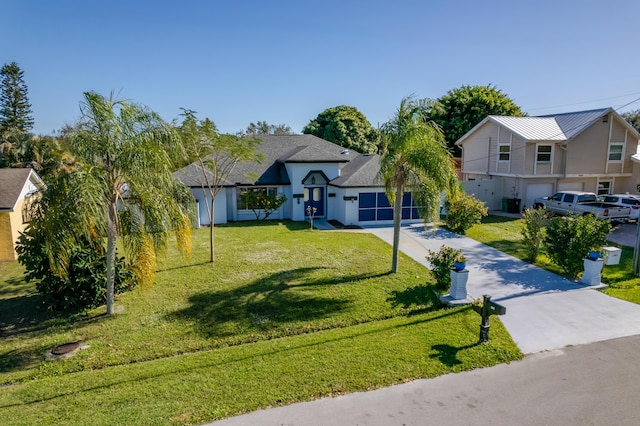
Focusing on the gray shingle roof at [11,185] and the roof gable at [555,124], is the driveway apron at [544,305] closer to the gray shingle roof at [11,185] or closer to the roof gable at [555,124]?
the roof gable at [555,124]

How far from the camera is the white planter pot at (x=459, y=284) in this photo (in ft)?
34.9

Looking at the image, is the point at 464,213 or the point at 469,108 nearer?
the point at 464,213

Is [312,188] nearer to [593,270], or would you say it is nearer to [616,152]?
[593,270]

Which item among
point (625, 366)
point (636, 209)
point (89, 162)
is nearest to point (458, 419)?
point (625, 366)

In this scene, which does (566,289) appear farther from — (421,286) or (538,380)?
(538,380)

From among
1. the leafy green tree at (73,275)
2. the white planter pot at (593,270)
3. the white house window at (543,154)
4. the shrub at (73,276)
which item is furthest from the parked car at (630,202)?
the shrub at (73,276)

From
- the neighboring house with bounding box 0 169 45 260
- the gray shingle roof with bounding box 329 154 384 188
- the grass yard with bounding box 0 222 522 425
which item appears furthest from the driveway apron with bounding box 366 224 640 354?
the neighboring house with bounding box 0 169 45 260

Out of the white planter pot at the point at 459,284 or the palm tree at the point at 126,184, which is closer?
the palm tree at the point at 126,184

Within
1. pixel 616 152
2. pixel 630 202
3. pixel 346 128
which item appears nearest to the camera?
pixel 630 202

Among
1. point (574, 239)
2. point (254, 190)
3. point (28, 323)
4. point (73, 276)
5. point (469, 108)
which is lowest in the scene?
point (28, 323)

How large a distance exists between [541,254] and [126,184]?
1484 cm

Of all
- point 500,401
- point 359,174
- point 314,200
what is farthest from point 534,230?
point 314,200

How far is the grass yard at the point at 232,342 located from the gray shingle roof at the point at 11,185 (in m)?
3.69

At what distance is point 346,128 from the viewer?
42.8m
